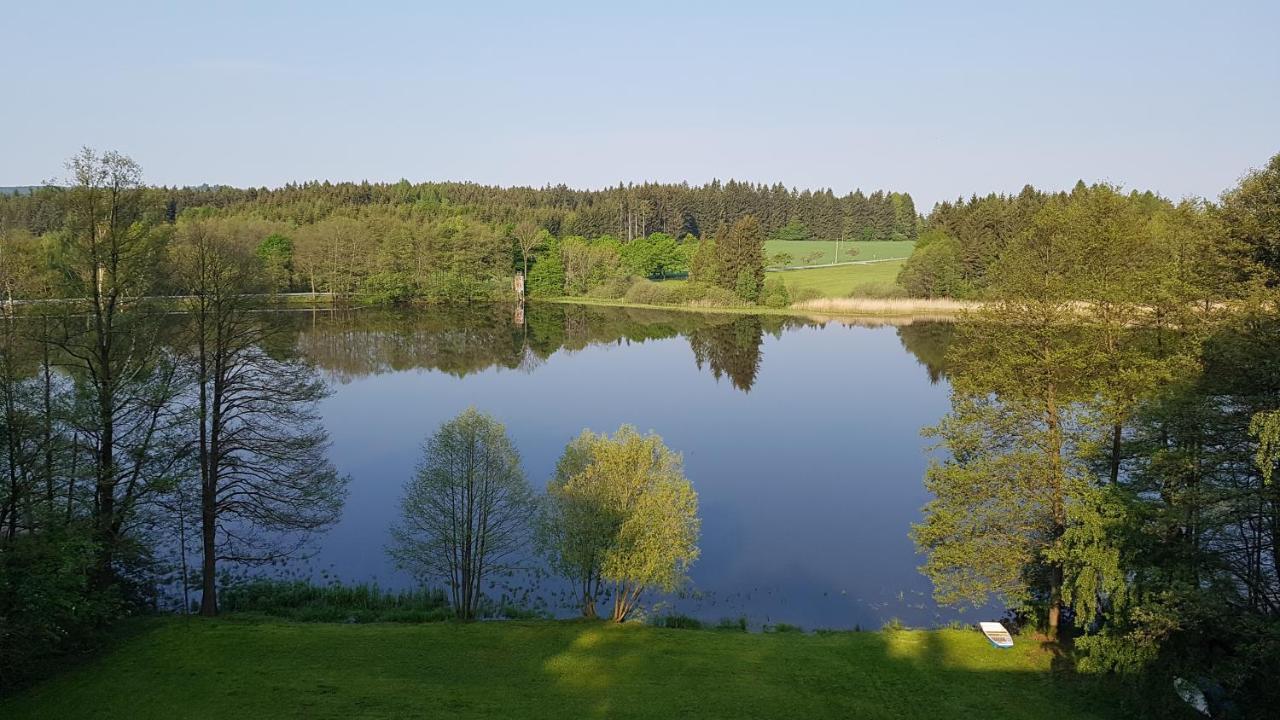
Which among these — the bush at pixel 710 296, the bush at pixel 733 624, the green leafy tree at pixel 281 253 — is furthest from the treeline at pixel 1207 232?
the green leafy tree at pixel 281 253

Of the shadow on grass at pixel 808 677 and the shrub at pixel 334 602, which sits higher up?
the shadow on grass at pixel 808 677

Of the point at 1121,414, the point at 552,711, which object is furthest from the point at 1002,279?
the point at 552,711

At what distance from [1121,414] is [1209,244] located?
5083 millimetres

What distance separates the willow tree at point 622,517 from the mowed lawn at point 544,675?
1731mm

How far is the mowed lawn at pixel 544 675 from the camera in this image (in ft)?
57.6

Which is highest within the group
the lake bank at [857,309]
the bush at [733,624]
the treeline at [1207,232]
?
the treeline at [1207,232]

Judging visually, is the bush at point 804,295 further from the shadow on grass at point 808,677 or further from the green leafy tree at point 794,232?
the shadow on grass at point 808,677

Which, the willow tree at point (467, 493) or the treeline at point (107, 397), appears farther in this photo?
the willow tree at point (467, 493)

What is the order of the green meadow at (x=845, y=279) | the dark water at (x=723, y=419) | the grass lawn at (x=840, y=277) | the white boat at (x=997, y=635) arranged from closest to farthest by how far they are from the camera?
the white boat at (x=997, y=635), the dark water at (x=723, y=419), the green meadow at (x=845, y=279), the grass lawn at (x=840, y=277)

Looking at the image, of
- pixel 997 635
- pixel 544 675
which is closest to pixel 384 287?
pixel 544 675

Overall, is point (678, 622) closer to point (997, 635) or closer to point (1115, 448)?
point (997, 635)

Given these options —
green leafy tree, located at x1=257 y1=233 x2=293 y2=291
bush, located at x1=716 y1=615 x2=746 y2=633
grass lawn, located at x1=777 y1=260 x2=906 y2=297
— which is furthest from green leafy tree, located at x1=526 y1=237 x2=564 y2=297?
bush, located at x1=716 y1=615 x2=746 y2=633

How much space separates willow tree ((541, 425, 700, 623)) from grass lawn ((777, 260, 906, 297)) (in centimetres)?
9240

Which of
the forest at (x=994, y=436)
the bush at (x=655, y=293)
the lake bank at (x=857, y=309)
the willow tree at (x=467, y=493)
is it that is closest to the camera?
the forest at (x=994, y=436)
